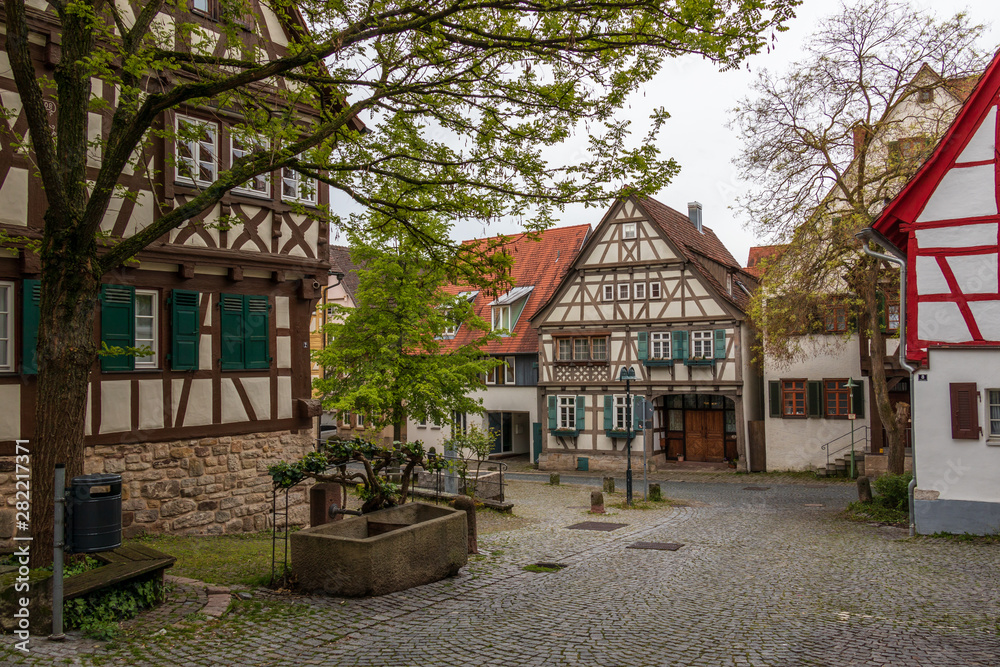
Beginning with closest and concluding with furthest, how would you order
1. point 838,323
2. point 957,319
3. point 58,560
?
1. point 58,560
2. point 957,319
3. point 838,323

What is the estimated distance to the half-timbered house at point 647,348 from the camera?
29.0 meters

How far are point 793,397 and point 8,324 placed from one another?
24.8m

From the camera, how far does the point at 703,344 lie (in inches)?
1147

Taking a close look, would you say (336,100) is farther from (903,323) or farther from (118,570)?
(903,323)

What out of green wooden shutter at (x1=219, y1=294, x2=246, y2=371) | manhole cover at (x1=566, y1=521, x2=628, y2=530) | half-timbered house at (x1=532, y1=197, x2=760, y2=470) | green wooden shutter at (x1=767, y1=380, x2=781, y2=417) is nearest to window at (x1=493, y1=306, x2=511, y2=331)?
half-timbered house at (x1=532, y1=197, x2=760, y2=470)

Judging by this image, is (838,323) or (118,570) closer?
(118,570)

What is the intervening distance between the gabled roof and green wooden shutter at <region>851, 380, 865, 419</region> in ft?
40.2

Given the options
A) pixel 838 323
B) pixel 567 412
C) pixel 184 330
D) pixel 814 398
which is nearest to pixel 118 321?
pixel 184 330

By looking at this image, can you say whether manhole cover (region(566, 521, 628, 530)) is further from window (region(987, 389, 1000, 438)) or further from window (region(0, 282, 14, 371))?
window (region(0, 282, 14, 371))

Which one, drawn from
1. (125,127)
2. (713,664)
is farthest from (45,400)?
(713,664)

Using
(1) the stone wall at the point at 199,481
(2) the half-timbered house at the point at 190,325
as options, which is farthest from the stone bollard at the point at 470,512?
(2) the half-timbered house at the point at 190,325

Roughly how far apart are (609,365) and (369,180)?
2242 centimetres

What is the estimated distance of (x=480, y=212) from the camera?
9.40m

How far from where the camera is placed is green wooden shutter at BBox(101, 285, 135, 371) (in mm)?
11414
